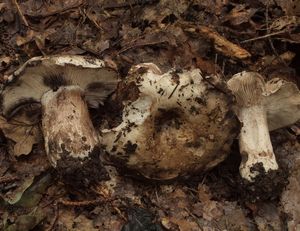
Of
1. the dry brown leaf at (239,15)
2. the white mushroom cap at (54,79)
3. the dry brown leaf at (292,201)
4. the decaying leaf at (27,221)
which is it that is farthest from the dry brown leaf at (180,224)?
the dry brown leaf at (239,15)

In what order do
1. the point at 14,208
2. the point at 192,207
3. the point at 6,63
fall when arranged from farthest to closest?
1. the point at 6,63
2. the point at 192,207
3. the point at 14,208

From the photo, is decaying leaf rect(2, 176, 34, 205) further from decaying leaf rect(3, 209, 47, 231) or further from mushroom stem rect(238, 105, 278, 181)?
mushroom stem rect(238, 105, 278, 181)

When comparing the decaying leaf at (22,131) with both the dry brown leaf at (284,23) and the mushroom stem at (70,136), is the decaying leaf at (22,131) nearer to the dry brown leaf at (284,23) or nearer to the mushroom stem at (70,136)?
the mushroom stem at (70,136)

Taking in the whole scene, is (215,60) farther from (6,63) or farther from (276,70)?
(6,63)

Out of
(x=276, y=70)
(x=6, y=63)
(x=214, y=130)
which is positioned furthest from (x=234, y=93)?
(x=6, y=63)

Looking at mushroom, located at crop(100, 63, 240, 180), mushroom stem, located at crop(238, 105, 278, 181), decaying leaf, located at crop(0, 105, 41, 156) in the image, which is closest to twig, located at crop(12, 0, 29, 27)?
decaying leaf, located at crop(0, 105, 41, 156)

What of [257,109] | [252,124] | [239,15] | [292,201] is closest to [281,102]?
[257,109]
